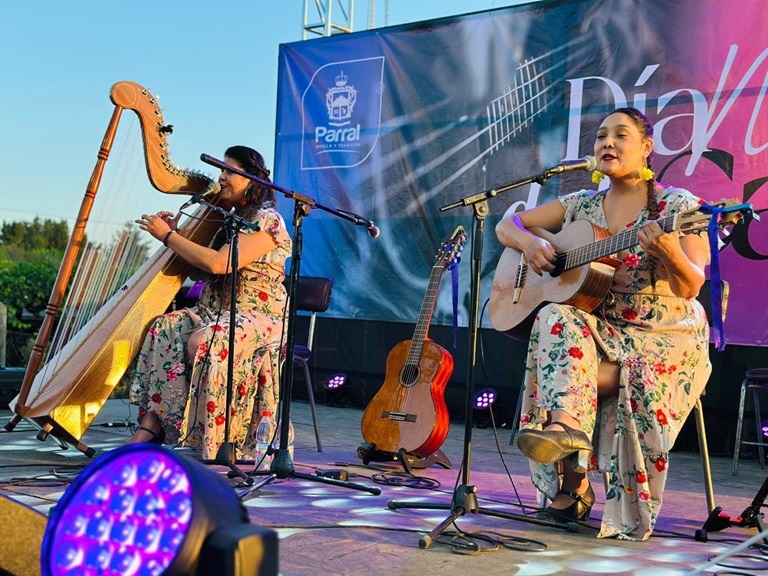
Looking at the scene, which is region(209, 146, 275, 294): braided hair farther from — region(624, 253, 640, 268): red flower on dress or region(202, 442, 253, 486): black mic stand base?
region(624, 253, 640, 268): red flower on dress

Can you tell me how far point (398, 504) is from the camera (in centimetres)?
276

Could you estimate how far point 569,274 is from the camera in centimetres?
286

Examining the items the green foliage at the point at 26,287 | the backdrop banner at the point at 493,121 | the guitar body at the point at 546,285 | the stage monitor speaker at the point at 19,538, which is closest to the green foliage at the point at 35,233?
the green foliage at the point at 26,287

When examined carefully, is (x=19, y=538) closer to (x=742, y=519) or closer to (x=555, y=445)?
(x=555, y=445)

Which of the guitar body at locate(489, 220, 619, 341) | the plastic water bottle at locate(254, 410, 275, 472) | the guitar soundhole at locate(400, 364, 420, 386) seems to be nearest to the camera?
the guitar body at locate(489, 220, 619, 341)

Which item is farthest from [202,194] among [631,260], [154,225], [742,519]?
Result: [742,519]

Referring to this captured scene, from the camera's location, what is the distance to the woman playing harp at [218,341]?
3.52 metres

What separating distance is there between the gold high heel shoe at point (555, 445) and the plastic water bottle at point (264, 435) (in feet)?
5.28

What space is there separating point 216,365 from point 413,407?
911 millimetres

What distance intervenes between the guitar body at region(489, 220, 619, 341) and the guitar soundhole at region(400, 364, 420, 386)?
817 mm

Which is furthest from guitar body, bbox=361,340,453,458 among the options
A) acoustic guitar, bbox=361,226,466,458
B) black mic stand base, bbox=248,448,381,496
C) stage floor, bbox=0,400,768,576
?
black mic stand base, bbox=248,448,381,496

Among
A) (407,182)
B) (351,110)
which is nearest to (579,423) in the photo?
(407,182)

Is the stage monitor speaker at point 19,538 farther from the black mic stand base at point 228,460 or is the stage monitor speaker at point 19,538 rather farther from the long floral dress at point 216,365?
the long floral dress at point 216,365

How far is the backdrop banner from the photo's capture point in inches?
188
